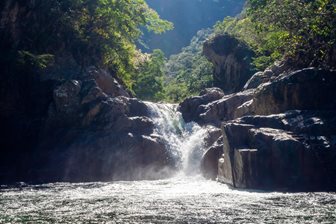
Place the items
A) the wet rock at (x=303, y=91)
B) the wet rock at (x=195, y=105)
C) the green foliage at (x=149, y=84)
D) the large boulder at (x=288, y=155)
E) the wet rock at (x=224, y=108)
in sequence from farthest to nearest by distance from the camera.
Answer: the green foliage at (x=149, y=84) → the wet rock at (x=195, y=105) → the wet rock at (x=224, y=108) → the wet rock at (x=303, y=91) → the large boulder at (x=288, y=155)

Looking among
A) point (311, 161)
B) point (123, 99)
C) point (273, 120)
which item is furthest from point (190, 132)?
point (311, 161)

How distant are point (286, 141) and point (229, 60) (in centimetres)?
2728

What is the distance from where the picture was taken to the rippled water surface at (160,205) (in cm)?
1422

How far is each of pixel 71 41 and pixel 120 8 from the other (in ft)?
20.4

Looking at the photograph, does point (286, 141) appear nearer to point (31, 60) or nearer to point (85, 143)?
point (85, 143)

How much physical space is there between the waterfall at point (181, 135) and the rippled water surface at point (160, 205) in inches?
303

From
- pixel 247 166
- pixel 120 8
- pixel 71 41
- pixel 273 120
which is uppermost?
pixel 120 8

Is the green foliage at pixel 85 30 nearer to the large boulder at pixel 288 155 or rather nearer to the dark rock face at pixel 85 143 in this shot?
the dark rock face at pixel 85 143

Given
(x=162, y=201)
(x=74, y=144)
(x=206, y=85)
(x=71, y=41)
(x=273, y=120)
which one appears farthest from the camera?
(x=206, y=85)

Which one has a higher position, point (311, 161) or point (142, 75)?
point (142, 75)

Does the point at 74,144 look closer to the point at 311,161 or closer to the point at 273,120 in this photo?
the point at 273,120

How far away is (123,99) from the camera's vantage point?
108 ft

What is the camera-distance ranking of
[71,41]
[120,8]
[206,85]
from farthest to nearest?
[206,85] → [120,8] → [71,41]

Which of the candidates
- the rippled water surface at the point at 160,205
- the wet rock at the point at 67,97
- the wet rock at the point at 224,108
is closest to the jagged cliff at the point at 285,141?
the rippled water surface at the point at 160,205
